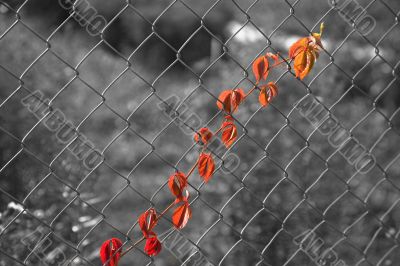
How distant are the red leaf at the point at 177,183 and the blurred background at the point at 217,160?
29 mm

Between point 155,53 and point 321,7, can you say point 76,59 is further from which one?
point 321,7

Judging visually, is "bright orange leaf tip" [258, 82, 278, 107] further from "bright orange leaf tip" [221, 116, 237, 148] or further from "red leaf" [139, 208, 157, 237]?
"red leaf" [139, 208, 157, 237]

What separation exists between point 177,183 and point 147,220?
13 cm

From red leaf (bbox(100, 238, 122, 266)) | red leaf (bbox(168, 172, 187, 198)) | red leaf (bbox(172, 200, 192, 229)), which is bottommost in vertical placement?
red leaf (bbox(100, 238, 122, 266))

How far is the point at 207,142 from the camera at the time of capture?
66.8 inches

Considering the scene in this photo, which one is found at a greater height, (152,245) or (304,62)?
(304,62)

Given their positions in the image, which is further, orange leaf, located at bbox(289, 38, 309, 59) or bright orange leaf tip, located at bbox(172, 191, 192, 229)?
orange leaf, located at bbox(289, 38, 309, 59)

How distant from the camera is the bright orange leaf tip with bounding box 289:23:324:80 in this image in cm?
178

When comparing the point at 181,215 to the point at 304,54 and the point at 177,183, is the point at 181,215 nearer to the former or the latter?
the point at 177,183

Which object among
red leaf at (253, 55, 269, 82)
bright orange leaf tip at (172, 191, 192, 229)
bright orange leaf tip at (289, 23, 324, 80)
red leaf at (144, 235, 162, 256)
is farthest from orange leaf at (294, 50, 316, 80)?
red leaf at (144, 235, 162, 256)

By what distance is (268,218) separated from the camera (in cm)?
259

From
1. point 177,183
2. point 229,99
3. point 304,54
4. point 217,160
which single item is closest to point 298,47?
point 304,54

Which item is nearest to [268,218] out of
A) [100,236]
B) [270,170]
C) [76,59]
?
[270,170]

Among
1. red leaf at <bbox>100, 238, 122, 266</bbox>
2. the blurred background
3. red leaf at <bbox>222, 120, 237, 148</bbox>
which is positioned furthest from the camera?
the blurred background
